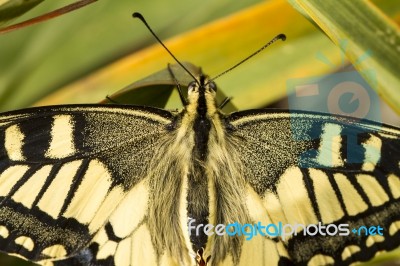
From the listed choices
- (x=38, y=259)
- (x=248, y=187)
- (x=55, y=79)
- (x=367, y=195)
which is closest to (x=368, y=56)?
(x=367, y=195)

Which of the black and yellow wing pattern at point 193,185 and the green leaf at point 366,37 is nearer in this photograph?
the green leaf at point 366,37

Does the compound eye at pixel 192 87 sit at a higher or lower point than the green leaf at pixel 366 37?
higher

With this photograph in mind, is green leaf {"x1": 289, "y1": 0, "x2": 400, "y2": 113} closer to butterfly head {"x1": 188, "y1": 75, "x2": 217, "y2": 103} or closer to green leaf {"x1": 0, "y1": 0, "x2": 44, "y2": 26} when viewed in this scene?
butterfly head {"x1": 188, "y1": 75, "x2": 217, "y2": 103}

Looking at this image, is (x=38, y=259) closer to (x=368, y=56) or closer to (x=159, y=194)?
(x=159, y=194)

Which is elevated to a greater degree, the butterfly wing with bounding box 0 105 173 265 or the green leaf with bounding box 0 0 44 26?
the green leaf with bounding box 0 0 44 26
